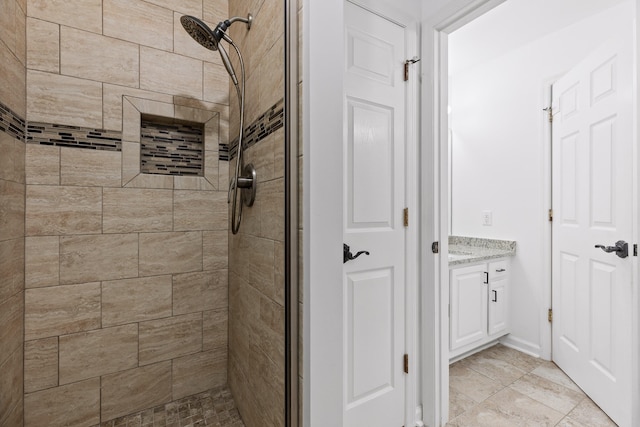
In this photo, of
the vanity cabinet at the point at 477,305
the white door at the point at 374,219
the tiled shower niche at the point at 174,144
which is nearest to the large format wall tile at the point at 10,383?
the tiled shower niche at the point at 174,144

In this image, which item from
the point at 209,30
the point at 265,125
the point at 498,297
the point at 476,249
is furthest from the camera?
the point at 476,249

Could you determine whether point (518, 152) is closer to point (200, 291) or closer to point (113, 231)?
point (200, 291)

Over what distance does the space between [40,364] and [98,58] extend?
4.54 ft

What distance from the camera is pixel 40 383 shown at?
1291mm

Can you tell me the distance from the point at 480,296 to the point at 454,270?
0.40 m

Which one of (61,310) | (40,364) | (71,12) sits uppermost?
(71,12)

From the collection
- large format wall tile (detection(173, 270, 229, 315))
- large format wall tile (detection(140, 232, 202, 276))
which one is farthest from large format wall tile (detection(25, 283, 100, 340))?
large format wall tile (detection(173, 270, 229, 315))

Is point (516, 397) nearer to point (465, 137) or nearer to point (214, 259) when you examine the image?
point (214, 259)

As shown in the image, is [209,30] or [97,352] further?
[97,352]

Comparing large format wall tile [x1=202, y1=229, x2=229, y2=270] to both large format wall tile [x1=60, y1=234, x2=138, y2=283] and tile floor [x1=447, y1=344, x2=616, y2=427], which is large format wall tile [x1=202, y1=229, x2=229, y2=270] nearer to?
large format wall tile [x1=60, y1=234, x2=138, y2=283]

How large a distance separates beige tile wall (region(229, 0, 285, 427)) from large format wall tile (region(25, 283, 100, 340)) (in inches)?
25.7

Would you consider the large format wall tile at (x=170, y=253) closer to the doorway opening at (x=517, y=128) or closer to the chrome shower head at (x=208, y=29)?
the chrome shower head at (x=208, y=29)

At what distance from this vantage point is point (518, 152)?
2398 mm

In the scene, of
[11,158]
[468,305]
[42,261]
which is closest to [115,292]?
[42,261]
